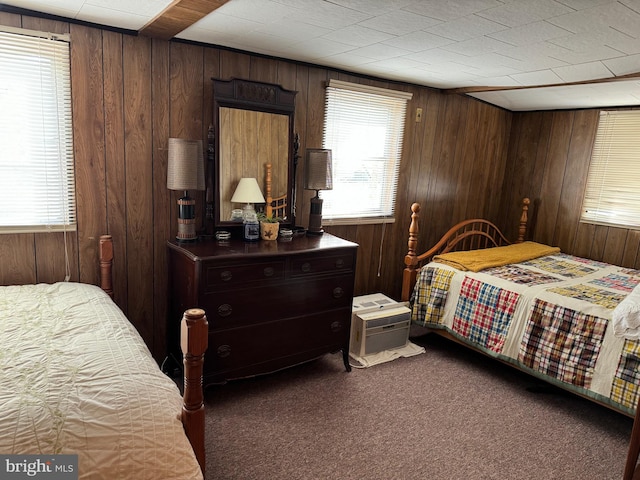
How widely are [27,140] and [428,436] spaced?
2662 millimetres

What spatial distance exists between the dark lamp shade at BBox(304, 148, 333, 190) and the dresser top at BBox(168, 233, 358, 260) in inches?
15.0

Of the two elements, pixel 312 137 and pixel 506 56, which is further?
pixel 312 137

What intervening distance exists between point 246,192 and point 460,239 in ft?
7.39

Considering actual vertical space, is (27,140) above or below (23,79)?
below

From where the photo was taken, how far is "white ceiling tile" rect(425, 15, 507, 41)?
2005 millimetres

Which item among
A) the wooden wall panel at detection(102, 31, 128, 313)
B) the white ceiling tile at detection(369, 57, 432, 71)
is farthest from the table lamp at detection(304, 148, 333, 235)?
the wooden wall panel at detection(102, 31, 128, 313)

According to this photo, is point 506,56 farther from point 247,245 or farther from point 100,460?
point 100,460

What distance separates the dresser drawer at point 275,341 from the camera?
2.40 metres

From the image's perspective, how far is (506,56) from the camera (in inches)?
101

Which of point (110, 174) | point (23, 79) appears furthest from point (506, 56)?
point (23, 79)

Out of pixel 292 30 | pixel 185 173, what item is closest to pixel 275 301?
pixel 185 173

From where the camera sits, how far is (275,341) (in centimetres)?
259

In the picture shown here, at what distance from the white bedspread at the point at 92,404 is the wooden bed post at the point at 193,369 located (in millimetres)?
52

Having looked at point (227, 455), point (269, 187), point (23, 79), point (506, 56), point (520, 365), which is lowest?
point (227, 455)
